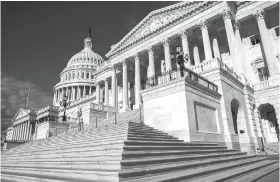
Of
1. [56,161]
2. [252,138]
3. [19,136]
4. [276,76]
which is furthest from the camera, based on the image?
[19,136]

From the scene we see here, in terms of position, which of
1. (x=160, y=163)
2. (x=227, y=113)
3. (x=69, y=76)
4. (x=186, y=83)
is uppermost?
(x=69, y=76)

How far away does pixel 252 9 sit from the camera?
1149 inches

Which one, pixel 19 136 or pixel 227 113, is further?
pixel 19 136

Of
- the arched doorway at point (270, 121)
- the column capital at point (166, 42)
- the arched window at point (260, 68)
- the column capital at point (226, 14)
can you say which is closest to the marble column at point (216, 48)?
the column capital at point (226, 14)

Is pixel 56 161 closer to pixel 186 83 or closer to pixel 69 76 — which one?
pixel 186 83

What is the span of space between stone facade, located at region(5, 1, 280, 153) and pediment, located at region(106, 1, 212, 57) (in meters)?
0.16

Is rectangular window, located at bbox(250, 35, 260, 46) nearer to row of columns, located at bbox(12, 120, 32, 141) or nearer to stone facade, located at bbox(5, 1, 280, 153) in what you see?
stone facade, located at bbox(5, 1, 280, 153)

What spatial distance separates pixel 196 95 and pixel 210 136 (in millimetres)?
A: 3352

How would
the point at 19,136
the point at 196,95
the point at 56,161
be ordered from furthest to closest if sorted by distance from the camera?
the point at 19,136, the point at 196,95, the point at 56,161

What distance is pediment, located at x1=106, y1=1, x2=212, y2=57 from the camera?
31841mm

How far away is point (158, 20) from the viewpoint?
36.9 meters

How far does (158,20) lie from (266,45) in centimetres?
1867

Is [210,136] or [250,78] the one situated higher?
[250,78]

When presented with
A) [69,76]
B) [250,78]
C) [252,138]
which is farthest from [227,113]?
[69,76]
